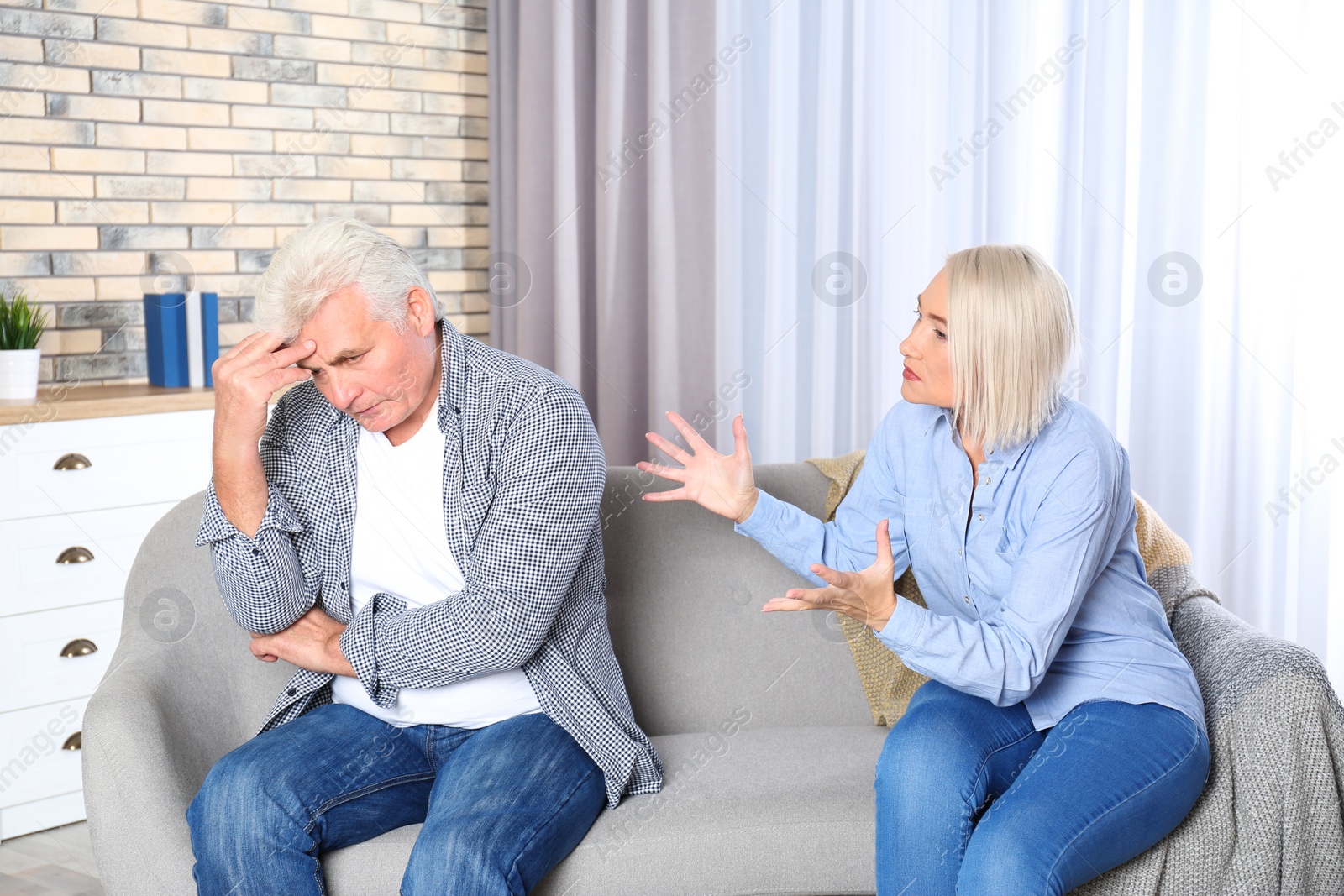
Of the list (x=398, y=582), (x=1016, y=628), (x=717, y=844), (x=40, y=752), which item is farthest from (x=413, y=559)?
(x=40, y=752)

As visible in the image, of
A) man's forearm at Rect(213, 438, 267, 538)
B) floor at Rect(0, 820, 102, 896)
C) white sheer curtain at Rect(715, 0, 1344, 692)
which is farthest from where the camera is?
floor at Rect(0, 820, 102, 896)

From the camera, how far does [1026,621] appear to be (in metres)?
1.50

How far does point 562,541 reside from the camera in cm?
160

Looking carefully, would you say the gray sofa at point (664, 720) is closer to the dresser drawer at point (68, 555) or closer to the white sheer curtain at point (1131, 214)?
the white sheer curtain at point (1131, 214)

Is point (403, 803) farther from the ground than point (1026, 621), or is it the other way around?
point (1026, 621)

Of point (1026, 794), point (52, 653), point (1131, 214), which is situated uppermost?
point (1131, 214)

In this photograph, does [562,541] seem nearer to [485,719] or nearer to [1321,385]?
[485,719]

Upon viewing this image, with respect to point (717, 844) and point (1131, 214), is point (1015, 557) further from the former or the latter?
point (1131, 214)

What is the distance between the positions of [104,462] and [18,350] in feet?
1.05

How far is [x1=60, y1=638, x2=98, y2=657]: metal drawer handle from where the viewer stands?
104 inches

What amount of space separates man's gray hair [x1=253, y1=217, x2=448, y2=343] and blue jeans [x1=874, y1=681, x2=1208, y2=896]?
900 millimetres

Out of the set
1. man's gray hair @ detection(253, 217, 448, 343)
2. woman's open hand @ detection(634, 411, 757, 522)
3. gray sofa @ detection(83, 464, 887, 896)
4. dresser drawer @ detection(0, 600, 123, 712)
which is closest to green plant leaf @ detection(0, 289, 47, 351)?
dresser drawer @ detection(0, 600, 123, 712)

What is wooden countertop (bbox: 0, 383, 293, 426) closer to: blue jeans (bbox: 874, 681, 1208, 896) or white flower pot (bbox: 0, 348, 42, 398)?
white flower pot (bbox: 0, 348, 42, 398)

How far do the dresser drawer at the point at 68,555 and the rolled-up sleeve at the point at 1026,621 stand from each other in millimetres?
1832
